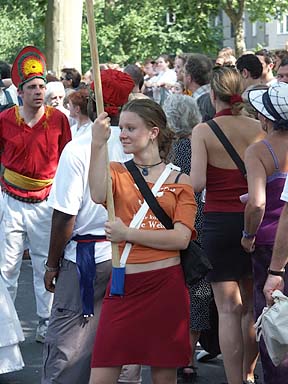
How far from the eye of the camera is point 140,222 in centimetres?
477

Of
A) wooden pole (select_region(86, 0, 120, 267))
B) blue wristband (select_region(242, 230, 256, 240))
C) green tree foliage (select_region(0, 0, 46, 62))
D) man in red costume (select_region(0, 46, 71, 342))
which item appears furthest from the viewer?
green tree foliage (select_region(0, 0, 46, 62))

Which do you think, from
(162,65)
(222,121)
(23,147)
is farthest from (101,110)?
(162,65)

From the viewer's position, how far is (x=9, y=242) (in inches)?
299

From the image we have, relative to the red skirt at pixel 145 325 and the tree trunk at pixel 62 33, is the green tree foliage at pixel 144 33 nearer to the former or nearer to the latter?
the tree trunk at pixel 62 33

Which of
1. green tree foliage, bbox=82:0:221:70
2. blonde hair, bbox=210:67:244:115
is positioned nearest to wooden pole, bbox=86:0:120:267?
blonde hair, bbox=210:67:244:115

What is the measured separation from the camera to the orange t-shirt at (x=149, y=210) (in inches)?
187

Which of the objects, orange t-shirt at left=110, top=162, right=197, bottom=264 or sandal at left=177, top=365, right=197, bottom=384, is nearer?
orange t-shirt at left=110, top=162, right=197, bottom=264

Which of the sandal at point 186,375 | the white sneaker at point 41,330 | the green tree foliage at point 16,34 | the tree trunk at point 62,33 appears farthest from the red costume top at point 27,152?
the green tree foliage at point 16,34

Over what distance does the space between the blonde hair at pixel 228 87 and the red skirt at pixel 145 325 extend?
1.73 metres

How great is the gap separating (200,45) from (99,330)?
3730 cm

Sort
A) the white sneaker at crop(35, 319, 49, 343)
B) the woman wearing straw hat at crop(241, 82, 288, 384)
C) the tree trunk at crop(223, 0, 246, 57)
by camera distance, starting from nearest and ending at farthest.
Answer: the woman wearing straw hat at crop(241, 82, 288, 384) → the white sneaker at crop(35, 319, 49, 343) → the tree trunk at crop(223, 0, 246, 57)

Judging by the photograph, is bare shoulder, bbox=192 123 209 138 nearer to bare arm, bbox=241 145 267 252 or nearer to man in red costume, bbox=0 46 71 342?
bare arm, bbox=241 145 267 252

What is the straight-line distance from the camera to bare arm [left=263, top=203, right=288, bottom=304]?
4754 millimetres

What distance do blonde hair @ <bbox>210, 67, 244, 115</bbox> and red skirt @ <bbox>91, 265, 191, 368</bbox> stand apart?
1.73 metres
